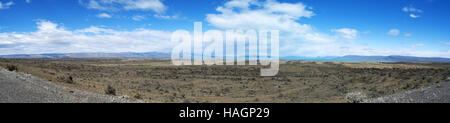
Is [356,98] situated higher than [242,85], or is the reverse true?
[356,98]

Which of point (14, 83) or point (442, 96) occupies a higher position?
point (14, 83)

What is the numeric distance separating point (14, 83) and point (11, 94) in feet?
7.80

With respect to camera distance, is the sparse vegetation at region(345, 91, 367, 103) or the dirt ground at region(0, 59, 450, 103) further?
the dirt ground at region(0, 59, 450, 103)

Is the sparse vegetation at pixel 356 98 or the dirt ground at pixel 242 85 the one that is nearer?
the sparse vegetation at pixel 356 98

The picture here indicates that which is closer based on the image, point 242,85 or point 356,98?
point 356,98
